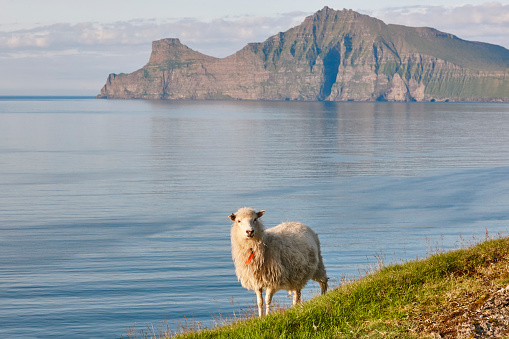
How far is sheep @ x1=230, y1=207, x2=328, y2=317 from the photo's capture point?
1403cm

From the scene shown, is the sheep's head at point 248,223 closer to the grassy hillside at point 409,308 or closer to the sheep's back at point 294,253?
the sheep's back at point 294,253

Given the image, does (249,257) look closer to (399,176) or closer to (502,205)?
(502,205)

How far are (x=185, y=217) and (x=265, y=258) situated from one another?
2572 centimetres

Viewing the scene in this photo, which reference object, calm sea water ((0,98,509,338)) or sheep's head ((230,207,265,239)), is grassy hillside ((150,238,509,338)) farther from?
calm sea water ((0,98,509,338))

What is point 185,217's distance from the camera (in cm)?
3941

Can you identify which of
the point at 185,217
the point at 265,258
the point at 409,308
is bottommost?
the point at 185,217

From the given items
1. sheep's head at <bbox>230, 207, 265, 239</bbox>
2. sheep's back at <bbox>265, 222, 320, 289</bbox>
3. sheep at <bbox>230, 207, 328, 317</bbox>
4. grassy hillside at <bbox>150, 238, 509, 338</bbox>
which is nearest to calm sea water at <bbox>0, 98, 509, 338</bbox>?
sheep's back at <bbox>265, 222, 320, 289</bbox>

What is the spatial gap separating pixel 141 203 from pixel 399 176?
88.9 feet

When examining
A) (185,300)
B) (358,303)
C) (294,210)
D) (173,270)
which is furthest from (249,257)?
(294,210)

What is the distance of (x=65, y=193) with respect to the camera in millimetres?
48375

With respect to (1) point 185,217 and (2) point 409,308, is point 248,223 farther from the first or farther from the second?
(1) point 185,217

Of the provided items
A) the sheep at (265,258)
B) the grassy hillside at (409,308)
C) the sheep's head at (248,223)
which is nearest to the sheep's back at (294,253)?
the sheep at (265,258)

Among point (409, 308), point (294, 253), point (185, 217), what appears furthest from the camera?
point (185, 217)

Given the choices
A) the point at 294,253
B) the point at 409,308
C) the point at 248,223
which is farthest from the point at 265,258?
the point at 409,308
